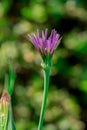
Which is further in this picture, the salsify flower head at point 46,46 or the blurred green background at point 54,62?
the blurred green background at point 54,62

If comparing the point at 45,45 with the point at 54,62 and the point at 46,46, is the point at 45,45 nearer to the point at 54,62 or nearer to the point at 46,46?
the point at 46,46

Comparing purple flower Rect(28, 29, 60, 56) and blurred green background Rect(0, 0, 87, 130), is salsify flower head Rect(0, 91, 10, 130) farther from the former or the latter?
blurred green background Rect(0, 0, 87, 130)

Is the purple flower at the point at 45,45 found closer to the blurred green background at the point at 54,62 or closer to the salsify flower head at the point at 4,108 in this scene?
the salsify flower head at the point at 4,108

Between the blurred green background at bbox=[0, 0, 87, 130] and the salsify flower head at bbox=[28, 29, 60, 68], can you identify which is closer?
the salsify flower head at bbox=[28, 29, 60, 68]

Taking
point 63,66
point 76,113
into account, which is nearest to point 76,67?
point 63,66

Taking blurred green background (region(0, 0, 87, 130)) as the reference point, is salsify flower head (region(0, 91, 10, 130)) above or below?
below

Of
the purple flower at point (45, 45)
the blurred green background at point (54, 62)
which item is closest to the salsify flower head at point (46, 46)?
the purple flower at point (45, 45)

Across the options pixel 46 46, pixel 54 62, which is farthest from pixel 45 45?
pixel 54 62

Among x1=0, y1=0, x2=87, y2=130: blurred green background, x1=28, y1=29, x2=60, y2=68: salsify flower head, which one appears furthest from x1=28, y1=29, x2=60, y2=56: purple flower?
x1=0, y1=0, x2=87, y2=130: blurred green background

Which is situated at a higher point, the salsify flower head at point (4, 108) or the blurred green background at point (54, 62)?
the blurred green background at point (54, 62)
